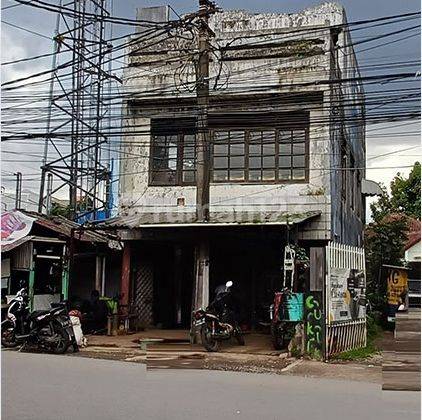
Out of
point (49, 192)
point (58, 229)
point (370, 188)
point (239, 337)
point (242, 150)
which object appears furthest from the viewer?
point (49, 192)

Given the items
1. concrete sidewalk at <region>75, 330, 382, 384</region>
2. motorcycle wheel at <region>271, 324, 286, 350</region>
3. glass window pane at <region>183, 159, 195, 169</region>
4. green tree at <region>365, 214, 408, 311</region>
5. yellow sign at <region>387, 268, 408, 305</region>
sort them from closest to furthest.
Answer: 1. yellow sign at <region>387, 268, 408, 305</region>
2. green tree at <region>365, 214, 408, 311</region>
3. concrete sidewalk at <region>75, 330, 382, 384</region>
4. glass window pane at <region>183, 159, 195, 169</region>
5. motorcycle wheel at <region>271, 324, 286, 350</region>

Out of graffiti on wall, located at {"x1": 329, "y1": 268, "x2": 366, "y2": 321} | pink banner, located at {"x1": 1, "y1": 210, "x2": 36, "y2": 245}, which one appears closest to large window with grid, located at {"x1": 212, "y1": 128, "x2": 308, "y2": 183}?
A: graffiti on wall, located at {"x1": 329, "y1": 268, "x2": 366, "y2": 321}

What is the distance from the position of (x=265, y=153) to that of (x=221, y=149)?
1.75 feet

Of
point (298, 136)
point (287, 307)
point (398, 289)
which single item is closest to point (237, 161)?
point (298, 136)

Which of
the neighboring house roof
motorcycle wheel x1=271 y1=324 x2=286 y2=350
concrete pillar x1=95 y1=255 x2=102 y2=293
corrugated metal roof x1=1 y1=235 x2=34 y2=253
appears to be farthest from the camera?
concrete pillar x1=95 y1=255 x2=102 y2=293

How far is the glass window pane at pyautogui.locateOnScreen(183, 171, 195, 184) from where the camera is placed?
27.7 ft

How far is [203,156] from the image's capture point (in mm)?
8141

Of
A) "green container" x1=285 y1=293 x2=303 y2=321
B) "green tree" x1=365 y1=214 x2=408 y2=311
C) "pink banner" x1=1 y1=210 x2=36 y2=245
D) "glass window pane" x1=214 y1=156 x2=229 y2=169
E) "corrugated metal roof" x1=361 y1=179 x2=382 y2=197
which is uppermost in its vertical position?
"glass window pane" x1=214 y1=156 x2=229 y2=169

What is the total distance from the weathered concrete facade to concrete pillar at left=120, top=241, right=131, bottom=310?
45.3 inches

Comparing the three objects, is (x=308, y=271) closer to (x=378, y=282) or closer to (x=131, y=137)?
(x=378, y=282)

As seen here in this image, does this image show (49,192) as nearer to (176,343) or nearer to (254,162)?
(176,343)

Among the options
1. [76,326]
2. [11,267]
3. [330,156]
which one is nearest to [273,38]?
[330,156]

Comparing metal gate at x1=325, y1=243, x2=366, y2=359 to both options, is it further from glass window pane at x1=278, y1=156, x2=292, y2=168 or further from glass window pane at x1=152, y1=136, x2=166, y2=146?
glass window pane at x1=152, y1=136, x2=166, y2=146

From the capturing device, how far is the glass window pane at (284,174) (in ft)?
26.7
